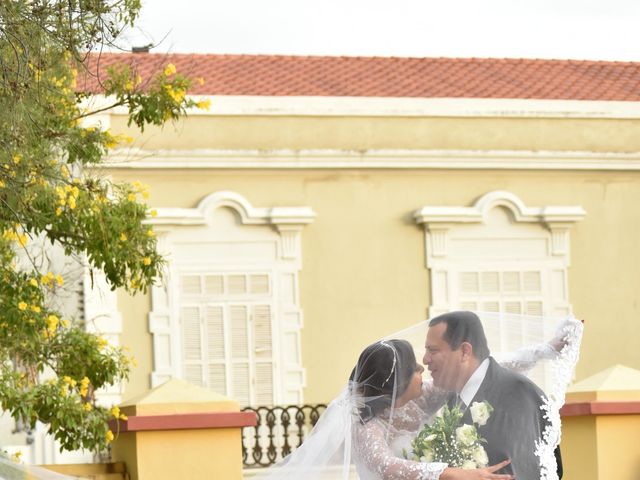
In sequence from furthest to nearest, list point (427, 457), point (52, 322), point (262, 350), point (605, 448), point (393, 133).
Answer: point (393, 133) → point (262, 350) → point (605, 448) → point (52, 322) → point (427, 457)

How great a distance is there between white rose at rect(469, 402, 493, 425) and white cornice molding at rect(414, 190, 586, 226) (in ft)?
36.0

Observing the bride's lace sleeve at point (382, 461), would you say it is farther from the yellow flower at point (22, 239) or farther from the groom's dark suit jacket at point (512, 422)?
the yellow flower at point (22, 239)

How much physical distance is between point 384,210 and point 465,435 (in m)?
11.2

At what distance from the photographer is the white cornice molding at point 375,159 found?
1666cm

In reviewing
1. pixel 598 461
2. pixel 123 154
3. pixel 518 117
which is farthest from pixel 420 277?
pixel 598 461

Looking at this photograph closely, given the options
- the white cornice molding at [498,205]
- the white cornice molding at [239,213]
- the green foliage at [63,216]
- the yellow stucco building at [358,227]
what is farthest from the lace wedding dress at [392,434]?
the white cornice molding at [498,205]

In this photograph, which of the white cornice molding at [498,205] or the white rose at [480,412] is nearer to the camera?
the white rose at [480,412]

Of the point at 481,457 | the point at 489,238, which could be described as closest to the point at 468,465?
the point at 481,457

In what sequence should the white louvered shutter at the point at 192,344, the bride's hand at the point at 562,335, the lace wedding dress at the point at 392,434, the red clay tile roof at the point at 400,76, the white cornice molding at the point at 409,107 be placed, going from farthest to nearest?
the red clay tile roof at the point at 400,76 → the white cornice molding at the point at 409,107 → the white louvered shutter at the point at 192,344 → the bride's hand at the point at 562,335 → the lace wedding dress at the point at 392,434

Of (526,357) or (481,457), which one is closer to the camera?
(481,457)

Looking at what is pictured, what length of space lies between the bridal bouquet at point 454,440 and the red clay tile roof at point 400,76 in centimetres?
1219

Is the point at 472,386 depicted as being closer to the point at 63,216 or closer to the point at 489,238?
the point at 63,216

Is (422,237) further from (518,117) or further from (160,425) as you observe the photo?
(160,425)

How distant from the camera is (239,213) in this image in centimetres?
1673
